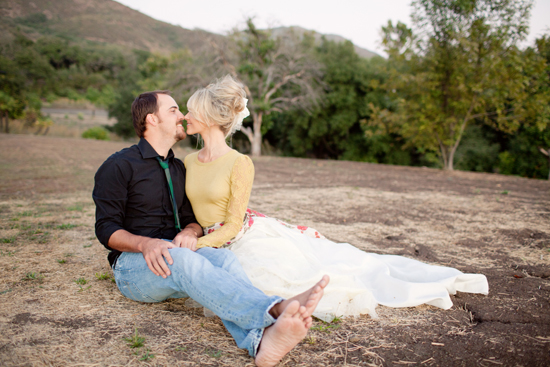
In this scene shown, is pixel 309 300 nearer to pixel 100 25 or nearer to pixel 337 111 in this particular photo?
pixel 337 111

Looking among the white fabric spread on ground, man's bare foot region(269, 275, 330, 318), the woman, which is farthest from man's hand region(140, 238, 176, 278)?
man's bare foot region(269, 275, 330, 318)

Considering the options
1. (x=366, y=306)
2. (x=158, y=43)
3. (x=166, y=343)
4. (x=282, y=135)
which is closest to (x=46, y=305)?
(x=166, y=343)

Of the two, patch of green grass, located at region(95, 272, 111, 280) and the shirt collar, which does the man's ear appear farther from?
patch of green grass, located at region(95, 272, 111, 280)

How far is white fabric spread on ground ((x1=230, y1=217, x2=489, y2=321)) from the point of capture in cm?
242

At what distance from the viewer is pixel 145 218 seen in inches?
100

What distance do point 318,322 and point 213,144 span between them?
5.06 feet

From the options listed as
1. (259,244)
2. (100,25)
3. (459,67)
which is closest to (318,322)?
(259,244)

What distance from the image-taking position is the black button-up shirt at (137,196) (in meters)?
2.33

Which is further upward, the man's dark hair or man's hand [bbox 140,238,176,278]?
the man's dark hair

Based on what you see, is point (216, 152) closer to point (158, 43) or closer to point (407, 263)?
point (407, 263)

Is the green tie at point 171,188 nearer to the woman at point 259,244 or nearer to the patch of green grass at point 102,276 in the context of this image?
the woman at point 259,244

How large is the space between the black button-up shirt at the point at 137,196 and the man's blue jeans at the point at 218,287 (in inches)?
10.9

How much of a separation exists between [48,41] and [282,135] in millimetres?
45837

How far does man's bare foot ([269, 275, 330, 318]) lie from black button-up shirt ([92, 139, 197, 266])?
49.4 inches
